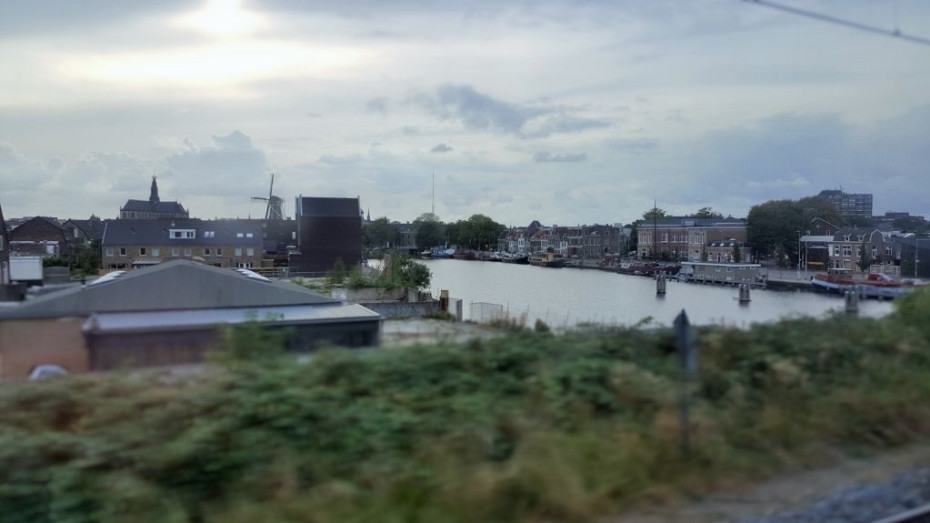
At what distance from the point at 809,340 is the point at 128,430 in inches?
267

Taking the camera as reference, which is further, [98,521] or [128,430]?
[128,430]

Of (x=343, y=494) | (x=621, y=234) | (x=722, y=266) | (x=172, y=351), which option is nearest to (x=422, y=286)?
(x=621, y=234)

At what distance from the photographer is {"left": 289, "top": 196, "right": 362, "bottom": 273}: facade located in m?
58.6

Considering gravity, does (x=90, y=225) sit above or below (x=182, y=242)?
above

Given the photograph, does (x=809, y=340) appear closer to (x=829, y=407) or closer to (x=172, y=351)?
(x=829, y=407)

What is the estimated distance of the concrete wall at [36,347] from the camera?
7.05 metres

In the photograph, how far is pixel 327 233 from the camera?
59625 mm

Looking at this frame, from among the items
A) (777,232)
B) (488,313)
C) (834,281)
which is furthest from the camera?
(777,232)

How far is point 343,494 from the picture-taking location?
16.5ft

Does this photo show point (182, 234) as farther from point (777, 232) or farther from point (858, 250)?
point (858, 250)

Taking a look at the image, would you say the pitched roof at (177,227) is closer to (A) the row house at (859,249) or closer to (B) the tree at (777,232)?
(B) the tree at (777,232)

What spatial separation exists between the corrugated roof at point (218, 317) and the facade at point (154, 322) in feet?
0.03

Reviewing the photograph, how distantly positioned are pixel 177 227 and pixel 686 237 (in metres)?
30.1

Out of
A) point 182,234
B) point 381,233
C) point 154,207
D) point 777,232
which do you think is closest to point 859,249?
point 777,232
